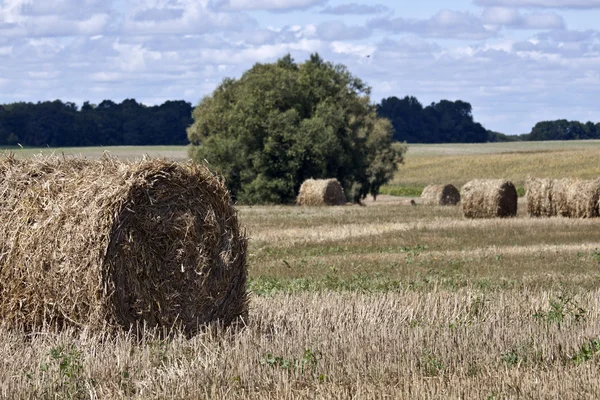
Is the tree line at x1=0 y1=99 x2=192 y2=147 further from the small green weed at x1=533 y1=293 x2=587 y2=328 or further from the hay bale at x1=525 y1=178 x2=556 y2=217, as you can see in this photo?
the small green weed at x1=533 y1=293 x2=587 y2=328

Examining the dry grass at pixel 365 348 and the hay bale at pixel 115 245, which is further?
the hay bale at pixel 115 245

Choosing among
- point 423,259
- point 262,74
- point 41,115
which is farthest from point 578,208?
point 41,115

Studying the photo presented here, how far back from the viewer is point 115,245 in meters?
10.4

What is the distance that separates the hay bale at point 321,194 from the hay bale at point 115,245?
3138 cm

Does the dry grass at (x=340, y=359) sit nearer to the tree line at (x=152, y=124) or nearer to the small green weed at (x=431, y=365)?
the small green weed at (x=431, y=365)

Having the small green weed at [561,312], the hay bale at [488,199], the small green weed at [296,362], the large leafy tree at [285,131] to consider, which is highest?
the large leafy tree at [285,131]

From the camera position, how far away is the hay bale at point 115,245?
1030 centimetres

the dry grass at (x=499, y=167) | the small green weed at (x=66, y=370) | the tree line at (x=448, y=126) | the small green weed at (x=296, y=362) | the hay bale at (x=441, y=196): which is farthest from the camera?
the tree line at (x=448, y=126)

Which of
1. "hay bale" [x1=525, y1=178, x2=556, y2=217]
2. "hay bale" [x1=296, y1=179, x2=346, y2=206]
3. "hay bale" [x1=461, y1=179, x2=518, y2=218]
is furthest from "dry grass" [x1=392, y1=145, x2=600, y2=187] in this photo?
"hay bale" [x1=525, y1=178, x2=556, y2=217]

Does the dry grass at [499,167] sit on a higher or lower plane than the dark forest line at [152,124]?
lower

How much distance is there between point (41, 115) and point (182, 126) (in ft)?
82.2

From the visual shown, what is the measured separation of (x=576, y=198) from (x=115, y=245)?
22.9 meters

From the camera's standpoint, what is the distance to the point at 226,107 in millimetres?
58844

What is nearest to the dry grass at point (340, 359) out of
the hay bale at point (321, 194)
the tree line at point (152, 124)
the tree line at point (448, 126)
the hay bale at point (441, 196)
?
the hay bale at point (321, 194)
